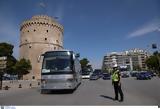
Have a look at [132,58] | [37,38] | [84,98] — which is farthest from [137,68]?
[84,98]

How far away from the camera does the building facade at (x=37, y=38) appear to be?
40.0 meters

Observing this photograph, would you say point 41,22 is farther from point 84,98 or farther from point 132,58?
point 132,58

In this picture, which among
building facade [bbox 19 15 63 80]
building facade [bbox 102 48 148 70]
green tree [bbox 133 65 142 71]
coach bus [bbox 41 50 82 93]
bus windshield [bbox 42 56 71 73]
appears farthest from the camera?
green tree [bbox 133 65 142 71]

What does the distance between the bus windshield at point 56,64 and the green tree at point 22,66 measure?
93.6 feet

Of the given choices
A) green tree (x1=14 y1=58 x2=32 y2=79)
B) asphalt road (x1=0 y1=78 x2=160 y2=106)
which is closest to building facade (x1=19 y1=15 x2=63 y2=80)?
green tree (x1=14 y1=58 x2=32 y2=79)

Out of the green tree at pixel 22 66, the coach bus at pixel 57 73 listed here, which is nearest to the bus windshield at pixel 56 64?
the coach bus at pixel 57 73

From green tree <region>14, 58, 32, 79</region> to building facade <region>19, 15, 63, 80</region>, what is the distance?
95cm

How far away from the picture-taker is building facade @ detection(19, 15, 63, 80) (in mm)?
40000

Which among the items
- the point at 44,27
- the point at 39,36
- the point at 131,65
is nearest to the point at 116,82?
the point at 39,36

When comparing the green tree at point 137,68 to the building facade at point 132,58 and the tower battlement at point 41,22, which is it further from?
the tower battlement at point 41,22

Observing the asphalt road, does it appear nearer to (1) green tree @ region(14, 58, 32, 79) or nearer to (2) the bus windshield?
(2) the bus windshield

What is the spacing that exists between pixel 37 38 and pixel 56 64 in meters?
31.6

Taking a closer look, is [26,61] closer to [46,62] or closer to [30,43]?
[30,43]

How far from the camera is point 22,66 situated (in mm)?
50625
